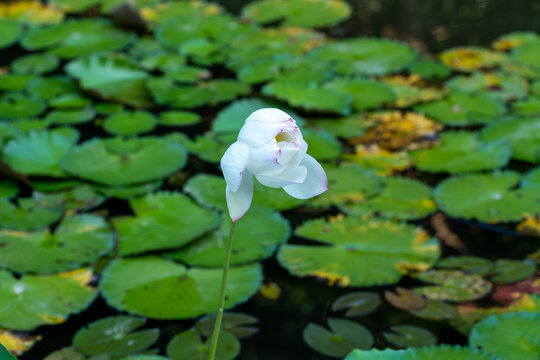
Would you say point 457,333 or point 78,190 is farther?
point 78,190

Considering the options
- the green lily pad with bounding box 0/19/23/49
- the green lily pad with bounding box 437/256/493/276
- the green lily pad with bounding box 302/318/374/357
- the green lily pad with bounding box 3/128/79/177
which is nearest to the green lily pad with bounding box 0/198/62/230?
the green lily pad with bounding box 3/128/79/177

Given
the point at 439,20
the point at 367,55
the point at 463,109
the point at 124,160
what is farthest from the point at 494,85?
the point at 124,160

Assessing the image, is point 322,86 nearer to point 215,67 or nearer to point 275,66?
point 275,66

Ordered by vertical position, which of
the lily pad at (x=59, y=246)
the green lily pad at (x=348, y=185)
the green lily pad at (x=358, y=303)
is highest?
the green lily pad at (x=348, y=185)

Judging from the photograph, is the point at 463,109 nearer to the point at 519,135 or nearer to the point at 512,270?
the point at 519,135

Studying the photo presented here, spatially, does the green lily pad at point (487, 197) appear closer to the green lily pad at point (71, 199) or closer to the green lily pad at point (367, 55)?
the green lily pad at point (367, 55)

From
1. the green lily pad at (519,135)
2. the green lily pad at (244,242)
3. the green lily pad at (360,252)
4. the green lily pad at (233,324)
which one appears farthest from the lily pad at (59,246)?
the green lily pad at (519,135)

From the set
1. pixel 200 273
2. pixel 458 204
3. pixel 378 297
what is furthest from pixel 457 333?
pixel 200 273

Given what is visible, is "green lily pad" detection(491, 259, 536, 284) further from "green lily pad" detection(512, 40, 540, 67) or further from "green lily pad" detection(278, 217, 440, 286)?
"green lily pad" detection(512, 40, 540, 67)
